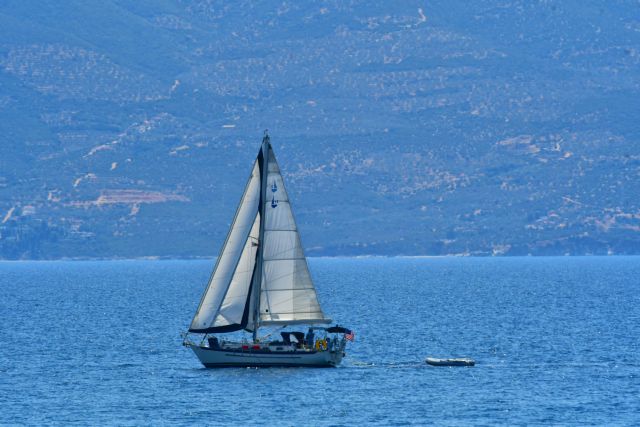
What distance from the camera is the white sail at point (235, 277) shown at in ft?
288

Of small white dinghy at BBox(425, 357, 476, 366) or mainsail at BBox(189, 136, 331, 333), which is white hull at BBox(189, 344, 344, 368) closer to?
mainsail at BBox(189, 136, 331, 333)

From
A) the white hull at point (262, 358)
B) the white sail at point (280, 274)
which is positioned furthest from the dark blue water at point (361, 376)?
the white sail at point (280, 274)

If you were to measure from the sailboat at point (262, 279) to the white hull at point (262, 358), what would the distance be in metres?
0.05

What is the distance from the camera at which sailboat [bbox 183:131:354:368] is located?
3460 inches

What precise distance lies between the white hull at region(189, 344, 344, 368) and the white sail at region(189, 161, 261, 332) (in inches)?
71.7

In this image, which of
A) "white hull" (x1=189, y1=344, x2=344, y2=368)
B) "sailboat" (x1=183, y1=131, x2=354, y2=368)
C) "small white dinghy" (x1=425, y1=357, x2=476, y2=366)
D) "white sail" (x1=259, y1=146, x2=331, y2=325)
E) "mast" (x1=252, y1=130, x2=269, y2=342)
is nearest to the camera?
"mast" (x1=252, y1=130, x2=269, y2=342)

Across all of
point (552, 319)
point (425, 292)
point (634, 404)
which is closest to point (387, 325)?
point (552, 319)

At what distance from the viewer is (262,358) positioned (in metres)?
88.6

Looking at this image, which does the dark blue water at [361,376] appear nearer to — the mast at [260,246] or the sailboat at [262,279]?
the sailboat at [262,279]

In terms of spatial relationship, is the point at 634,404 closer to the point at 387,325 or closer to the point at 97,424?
the point at 97,424

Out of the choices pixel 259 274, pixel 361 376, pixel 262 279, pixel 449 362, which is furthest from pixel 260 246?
pixel 449 362

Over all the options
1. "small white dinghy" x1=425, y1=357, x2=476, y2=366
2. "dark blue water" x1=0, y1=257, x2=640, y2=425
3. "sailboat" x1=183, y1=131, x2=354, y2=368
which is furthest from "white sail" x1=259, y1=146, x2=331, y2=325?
"small white dinghy" x1=425, y1=357, x2=476, y2=366

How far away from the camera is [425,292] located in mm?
190750

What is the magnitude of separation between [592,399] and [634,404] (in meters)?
2.52
